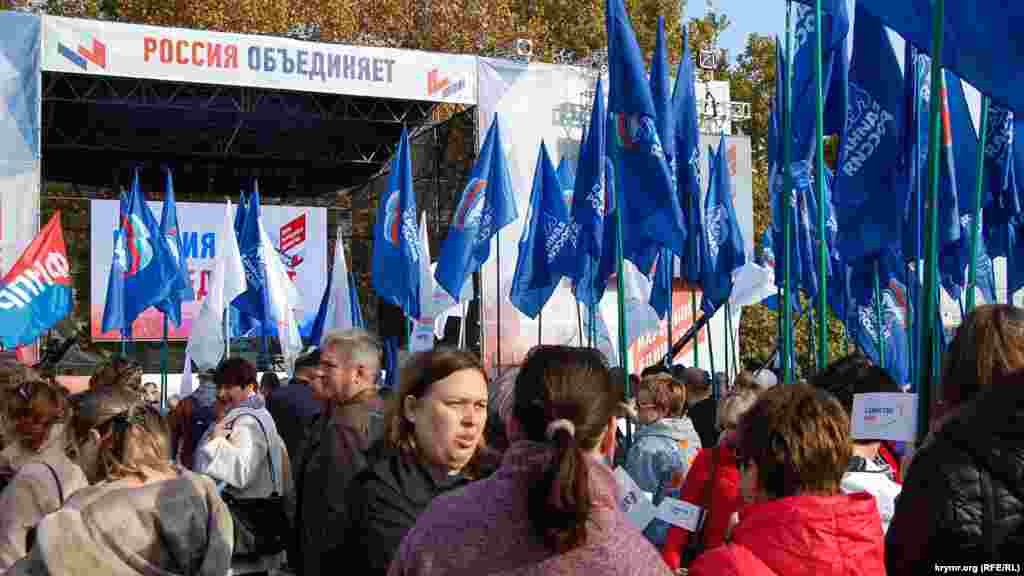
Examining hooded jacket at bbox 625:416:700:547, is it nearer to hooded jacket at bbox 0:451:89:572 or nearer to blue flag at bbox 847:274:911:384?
hooded jacket at bbox 0:451:89:572

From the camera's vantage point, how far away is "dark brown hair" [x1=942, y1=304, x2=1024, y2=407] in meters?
2.54

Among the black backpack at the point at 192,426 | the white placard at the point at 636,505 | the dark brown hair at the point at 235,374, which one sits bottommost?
the black backpack at the point at 192,426

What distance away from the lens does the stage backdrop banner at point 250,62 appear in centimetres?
1723

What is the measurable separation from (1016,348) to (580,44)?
34823mm

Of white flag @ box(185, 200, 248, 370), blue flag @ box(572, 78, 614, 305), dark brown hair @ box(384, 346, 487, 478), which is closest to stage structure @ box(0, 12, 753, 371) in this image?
blue flag @ box(572, 78, 614, 305)

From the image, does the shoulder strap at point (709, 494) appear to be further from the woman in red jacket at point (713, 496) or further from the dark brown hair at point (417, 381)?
the dark brown hair at point (417, 381)

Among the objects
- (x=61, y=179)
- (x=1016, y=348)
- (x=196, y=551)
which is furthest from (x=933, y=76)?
(x=61, y=179)

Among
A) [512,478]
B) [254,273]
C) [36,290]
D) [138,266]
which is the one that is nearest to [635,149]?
[512,478]

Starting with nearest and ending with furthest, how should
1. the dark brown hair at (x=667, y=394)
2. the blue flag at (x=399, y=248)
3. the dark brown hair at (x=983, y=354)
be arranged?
the dark brown hair at (x=983, y=354)
the dark brown hair at (x=667, y=394)
the blue flag at (x=399, y=248)

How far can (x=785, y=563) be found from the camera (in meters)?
2.63

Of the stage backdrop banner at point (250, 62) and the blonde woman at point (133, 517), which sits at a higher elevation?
the stage backdrop banner at point (250, 62)

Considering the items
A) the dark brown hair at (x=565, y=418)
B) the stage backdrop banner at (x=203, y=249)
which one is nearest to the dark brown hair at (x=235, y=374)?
the dark brown hair at (x=565, y=418)

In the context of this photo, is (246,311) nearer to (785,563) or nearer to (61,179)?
(785,563)

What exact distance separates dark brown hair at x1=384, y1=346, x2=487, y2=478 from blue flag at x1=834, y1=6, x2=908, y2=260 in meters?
3.76
